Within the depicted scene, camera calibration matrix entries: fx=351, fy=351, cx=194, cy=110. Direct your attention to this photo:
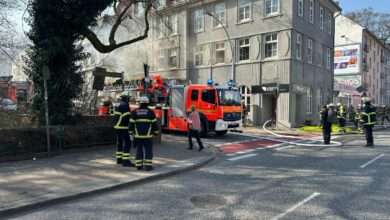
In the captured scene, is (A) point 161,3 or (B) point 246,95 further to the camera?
(B) point 246,95

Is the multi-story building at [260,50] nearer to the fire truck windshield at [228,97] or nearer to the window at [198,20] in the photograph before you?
the window at [198,20]

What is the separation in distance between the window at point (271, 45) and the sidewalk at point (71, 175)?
1625 cm

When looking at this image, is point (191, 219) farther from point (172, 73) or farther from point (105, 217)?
point (172, 73)

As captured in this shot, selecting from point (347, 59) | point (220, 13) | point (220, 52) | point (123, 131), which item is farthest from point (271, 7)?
point (347, 59)

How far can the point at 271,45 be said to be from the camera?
25875 millimetres

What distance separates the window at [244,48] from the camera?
1070 inches

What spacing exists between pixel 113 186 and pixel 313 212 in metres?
3.89

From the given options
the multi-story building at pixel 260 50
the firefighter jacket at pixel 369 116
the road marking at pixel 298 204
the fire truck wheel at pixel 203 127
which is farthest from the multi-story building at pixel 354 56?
the road marking at pixel 298 204

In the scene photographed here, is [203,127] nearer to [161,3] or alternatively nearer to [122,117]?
[122,117]

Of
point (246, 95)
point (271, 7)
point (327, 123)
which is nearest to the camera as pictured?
point (327, 123)

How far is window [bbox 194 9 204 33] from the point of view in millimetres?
30078

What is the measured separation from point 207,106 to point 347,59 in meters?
33.5

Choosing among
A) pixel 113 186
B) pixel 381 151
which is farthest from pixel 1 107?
pixel 381 151

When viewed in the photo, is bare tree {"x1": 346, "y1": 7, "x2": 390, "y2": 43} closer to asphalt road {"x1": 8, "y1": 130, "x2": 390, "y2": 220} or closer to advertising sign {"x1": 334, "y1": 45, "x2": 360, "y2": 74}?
advertising sign {"x1": 334, "y1": 45, "x2": 360, "y2": 74}
